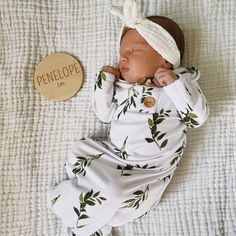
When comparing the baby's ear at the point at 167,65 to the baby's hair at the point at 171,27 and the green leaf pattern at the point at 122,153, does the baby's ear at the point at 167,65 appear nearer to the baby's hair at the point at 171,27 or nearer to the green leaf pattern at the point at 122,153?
the baby's hair at the point at 171,27

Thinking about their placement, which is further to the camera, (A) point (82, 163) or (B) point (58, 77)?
(B) point (58, 77)

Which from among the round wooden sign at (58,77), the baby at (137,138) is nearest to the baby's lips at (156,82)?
the baby at (137,138)

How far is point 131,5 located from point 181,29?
0.24 meters

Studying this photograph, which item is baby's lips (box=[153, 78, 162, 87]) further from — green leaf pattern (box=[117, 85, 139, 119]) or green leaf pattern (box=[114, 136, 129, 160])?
green leaf pattern (box=[114, 136, 129, 160])

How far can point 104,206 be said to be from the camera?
1.16 m

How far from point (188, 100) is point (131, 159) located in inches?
8.5

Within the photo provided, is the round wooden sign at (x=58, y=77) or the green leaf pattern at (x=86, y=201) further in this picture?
the round wooden sign at (x=58, y=77)

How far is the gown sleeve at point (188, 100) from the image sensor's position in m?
1.17

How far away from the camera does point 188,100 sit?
117 centimetres

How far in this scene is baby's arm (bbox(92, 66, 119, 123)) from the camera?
126cm

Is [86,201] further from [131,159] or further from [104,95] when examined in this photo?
[104,95]

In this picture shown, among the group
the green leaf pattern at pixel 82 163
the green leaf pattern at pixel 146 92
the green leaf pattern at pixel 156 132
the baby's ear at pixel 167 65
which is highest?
the baby's ear at pixel 167 65

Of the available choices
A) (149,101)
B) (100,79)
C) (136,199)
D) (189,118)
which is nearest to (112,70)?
(100,79)

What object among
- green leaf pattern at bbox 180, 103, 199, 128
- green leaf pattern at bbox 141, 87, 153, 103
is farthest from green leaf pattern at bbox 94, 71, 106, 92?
green leaf pattern at bbox 180, 103, 199, 128
